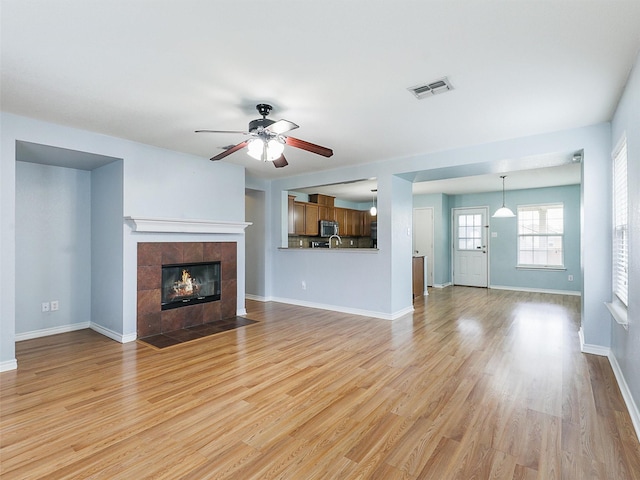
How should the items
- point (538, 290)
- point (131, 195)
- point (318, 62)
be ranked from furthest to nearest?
1. point (538, 290)
2. point (131, 195)
3. point (318, 62)

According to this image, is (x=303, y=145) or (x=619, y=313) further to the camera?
(x=303, y=145)

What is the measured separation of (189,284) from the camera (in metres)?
4.74

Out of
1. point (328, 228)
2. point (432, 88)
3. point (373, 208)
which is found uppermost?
point (432, 88)

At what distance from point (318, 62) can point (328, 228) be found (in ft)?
19.4

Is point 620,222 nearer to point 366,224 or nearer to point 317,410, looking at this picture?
point 317,410

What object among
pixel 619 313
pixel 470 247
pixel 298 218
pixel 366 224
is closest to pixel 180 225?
pixel 298 218

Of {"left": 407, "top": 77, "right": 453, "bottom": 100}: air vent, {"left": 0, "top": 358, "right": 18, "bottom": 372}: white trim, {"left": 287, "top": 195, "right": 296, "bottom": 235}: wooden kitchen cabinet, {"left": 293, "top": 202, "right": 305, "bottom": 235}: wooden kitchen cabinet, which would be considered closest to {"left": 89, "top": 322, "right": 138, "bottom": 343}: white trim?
{"left": 0, "top": 358, "right": 18, "bottom": 372}: white trim

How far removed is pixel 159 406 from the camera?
2436 millimetres

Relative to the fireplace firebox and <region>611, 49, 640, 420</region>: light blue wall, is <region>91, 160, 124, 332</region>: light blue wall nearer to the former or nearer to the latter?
the fireplace firebox

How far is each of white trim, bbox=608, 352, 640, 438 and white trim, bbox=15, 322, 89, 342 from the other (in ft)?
19.0

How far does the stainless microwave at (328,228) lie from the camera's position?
26.0 ft

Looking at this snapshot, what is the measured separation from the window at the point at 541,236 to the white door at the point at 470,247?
0.79 m

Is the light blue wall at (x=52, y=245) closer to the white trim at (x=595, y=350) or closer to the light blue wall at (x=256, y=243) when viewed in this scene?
the light blue wall at (x=256, y=243)

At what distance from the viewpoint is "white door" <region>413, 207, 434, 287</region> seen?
28.3ft
